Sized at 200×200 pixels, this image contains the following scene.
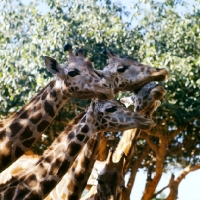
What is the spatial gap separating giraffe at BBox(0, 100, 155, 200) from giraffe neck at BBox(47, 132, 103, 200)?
1.21 feet

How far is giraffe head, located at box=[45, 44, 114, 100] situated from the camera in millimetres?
5470

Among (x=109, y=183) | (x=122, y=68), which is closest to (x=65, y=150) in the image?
(x=109, y=183)

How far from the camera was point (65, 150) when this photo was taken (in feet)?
18.2

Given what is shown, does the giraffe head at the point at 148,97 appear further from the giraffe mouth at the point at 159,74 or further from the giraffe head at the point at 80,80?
the giraffe head at the point at 80,80

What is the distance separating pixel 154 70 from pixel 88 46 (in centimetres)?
438

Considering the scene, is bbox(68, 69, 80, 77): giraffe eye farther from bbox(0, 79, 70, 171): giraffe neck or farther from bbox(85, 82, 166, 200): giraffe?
bbox(85, 82, 166, 200): giraffe

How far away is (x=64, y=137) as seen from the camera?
5.89 m

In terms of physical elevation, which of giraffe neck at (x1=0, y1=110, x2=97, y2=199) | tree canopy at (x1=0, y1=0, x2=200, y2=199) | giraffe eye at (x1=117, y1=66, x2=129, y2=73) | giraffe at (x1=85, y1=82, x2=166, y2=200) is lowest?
giraffe neck at (x1=0, y1=110, x2=97, y2=199)

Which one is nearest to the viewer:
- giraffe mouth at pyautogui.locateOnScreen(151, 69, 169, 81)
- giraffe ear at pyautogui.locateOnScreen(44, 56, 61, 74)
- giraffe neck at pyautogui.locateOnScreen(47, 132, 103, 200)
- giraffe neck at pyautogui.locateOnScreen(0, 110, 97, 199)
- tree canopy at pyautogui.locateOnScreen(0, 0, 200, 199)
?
giraffe neck at pyautogui.locateOnScreen(0, 110, 97, 199)

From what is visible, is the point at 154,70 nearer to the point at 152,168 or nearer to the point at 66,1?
the point at 66,1

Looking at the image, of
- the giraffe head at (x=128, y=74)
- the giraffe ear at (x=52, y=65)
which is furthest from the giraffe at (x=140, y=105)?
the giraffe ear at (x=52, y=65)

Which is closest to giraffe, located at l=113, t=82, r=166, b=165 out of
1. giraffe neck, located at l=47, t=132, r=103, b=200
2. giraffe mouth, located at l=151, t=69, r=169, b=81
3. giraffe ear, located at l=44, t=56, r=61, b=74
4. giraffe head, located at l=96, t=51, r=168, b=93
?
giraffe head, located at l=96, t=51, r=168, b=93

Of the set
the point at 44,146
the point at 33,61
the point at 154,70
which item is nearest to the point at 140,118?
the point at 154,70

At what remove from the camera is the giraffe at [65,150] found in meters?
5.35
